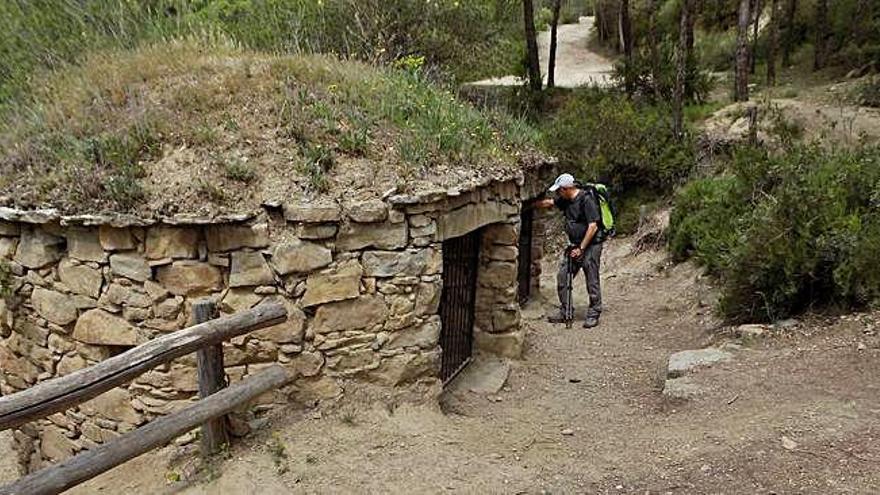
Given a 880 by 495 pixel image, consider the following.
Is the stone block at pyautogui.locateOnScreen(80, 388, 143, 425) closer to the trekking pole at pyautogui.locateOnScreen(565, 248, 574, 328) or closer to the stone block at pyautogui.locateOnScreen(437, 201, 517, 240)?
the stone block at pyautogui.locateOnScreen(437, 201, 517, 240)

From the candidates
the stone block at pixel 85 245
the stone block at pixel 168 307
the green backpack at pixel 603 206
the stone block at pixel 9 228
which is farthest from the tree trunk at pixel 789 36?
the stone block at pixel 9 228

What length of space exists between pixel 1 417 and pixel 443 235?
3155 millimetres

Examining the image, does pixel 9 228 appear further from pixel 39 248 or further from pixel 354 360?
pixel 354 360

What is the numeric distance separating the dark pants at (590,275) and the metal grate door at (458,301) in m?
1.80

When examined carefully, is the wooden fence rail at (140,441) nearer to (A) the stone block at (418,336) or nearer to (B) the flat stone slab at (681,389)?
(A) the stone block at (418,336)

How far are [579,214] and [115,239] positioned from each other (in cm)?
513

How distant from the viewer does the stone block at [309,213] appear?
473 cm

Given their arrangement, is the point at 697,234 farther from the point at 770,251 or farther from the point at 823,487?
the point at 823,487

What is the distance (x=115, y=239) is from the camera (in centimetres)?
469

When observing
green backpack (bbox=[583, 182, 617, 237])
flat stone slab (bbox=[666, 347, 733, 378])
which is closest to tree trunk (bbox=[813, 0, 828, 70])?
green backpack (bbox=[583, 182, 617, 237])

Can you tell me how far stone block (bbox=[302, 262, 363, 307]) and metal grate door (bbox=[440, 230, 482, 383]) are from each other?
58.9 inches

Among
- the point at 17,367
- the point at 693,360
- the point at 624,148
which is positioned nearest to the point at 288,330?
the point at 17,367

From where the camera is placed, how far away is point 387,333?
16.8 feet

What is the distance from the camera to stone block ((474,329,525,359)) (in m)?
6.96
